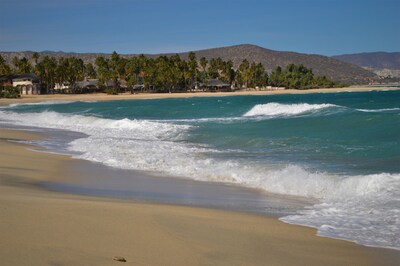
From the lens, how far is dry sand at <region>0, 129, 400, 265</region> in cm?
556

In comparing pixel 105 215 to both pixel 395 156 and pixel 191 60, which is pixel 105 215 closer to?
pixel 395 156

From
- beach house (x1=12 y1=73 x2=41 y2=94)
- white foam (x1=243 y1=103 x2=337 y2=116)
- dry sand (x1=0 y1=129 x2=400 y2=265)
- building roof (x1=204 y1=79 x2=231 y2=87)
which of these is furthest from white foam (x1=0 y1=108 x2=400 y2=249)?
building roof (x1=204 y1=79 x2=231 y2=87)

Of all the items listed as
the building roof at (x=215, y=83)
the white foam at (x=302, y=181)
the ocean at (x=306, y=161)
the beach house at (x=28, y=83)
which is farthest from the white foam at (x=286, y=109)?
the building roof at (x=215, y=83)

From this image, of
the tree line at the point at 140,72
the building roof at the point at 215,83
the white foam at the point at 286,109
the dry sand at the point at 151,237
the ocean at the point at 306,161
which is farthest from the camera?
the building roof at the point at 215,83

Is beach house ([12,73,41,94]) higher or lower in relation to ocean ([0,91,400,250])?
higher

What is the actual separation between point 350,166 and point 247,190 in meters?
3.86

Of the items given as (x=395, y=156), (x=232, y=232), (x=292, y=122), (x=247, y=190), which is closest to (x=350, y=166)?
(x=395, y=156)

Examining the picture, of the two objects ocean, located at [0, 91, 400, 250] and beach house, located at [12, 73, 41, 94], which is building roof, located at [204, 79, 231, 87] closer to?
beach house, located at [12, 73, 41, 94]

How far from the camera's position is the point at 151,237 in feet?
21.3

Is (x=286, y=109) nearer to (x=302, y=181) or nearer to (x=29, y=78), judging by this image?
(x=302, y=181)

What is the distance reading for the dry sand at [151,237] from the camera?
18.2 ft

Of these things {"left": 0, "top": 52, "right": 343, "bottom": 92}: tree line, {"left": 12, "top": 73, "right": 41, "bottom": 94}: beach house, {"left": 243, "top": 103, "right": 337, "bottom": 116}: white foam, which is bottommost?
{"left": 243, "top": 103, "right": 337, "bottom": 116}: white foam

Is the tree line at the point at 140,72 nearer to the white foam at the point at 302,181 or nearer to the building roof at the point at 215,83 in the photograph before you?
the building roof at the point at 215,83

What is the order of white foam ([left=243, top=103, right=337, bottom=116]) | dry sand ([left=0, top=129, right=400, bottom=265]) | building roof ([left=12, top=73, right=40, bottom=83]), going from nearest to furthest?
dry sand ([left=0, top=129, right=400, bottom=265]) → white foam ([left=243, top=103, right=337, bottom=116]) → building roof ([left=12, top=73, right=40, bottom=83])
